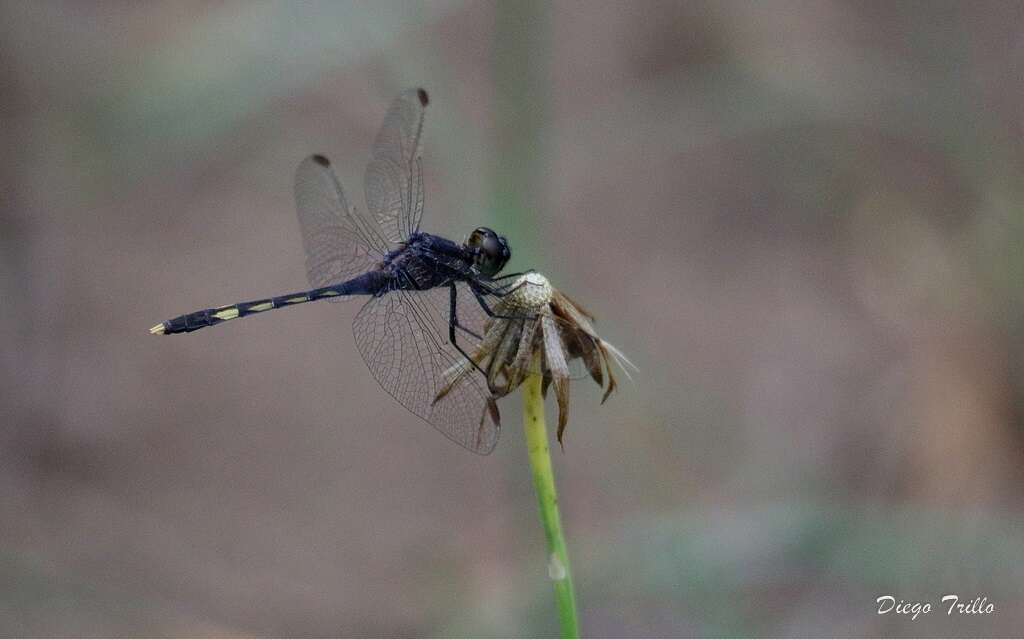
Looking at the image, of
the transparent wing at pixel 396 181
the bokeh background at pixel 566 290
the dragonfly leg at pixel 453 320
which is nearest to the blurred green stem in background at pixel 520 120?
the bokeh background at pixel 566 290

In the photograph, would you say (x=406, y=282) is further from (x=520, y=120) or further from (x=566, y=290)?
(x=566, y=290)

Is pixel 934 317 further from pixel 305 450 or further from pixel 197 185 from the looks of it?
pixel 197 185

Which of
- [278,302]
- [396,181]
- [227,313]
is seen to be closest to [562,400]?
[396,181]

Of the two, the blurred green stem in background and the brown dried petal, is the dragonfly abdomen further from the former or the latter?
the brown dried petal

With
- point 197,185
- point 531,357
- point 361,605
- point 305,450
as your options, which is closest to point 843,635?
point 361,605

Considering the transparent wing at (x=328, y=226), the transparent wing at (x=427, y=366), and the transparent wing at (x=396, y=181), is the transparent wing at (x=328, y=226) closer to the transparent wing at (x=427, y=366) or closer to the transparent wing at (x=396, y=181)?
the transparent wing at (x=396, y=181)

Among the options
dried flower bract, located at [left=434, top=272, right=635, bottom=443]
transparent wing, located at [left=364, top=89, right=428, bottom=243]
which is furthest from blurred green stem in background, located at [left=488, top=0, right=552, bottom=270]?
dried flower bract, located at [left=434, top=272, right=635, bottom=443]

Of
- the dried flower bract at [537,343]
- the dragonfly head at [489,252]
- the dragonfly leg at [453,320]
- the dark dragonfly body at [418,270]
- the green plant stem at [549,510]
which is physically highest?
the dark dragonfly body at [418,270]

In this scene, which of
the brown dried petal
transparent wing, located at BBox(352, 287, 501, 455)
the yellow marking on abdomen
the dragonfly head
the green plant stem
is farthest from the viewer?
the yellow marking on abdomen
